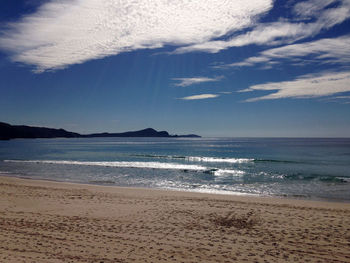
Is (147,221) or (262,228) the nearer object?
(262,228)

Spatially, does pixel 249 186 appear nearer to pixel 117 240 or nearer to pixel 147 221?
pixel 147 221

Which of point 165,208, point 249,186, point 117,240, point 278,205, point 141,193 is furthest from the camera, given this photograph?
point 249,186

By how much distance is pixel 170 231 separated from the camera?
8.47 metres

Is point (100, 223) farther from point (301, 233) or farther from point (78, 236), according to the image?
point (301, 233)

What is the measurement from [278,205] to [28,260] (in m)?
10.6

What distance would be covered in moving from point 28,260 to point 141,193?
10002mm

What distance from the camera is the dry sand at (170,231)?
260 inches

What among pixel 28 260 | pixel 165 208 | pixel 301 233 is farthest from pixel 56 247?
pixel 301 233

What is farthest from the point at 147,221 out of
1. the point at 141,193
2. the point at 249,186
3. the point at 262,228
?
the point at 249,186

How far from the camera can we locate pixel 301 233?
8.39 meters

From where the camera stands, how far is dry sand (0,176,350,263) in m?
6.61

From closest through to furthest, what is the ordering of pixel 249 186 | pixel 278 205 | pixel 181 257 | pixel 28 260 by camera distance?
pixel 28 260, pixel 181 257, pixel 278 205, pixel 249 186

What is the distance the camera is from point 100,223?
9305 mm

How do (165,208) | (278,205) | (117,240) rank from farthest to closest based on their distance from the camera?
(278,205) → (165,208) → (117,240)
